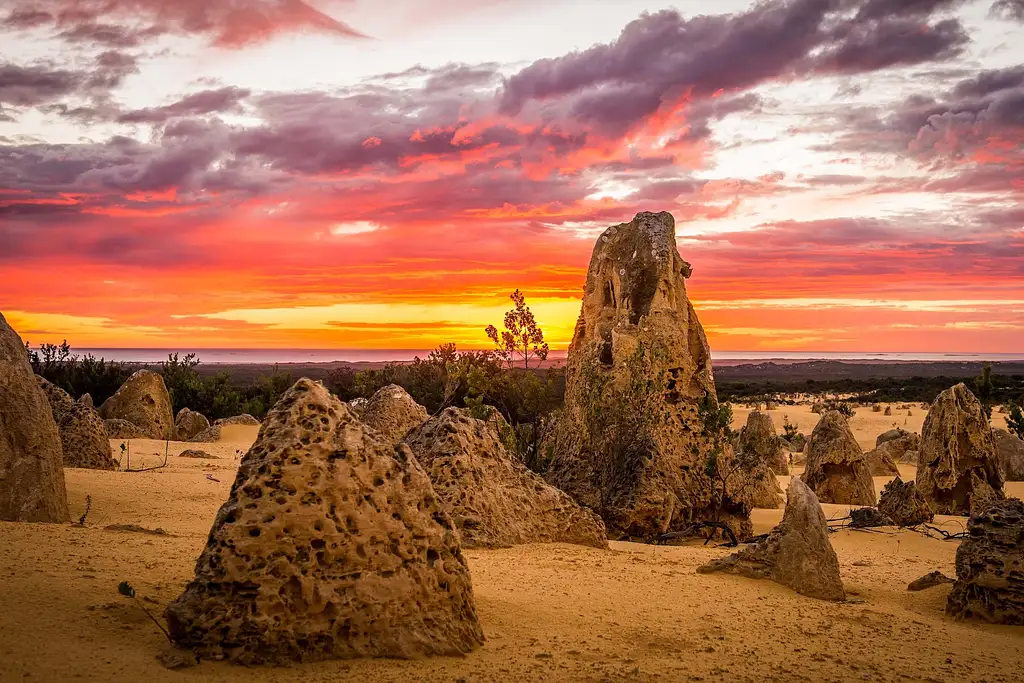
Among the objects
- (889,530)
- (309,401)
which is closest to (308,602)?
(309,401)

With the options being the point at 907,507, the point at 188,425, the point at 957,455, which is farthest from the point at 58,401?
the point at 957,455

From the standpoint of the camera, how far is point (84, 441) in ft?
41.1

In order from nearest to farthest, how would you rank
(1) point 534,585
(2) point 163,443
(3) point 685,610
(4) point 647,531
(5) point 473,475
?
(3) point 685,610 → (1) point 534,585 → (5) point 473,475 → (4) point 647,531 → (2) point 163,443

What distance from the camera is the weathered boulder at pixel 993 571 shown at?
6.95 meters

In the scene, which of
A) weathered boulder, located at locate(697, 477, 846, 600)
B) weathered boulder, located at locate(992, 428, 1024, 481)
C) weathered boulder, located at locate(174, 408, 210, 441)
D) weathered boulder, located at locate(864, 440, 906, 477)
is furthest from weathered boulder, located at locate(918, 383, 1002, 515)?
weathered boulder, located at locate(174, 408, 210, 441)

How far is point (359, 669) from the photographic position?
4570mm

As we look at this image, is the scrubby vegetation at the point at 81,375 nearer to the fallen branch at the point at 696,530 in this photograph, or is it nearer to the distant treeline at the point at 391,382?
the distant treeline at the point at 391,382

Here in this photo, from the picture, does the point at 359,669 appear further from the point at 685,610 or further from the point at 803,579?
the point at 803,579

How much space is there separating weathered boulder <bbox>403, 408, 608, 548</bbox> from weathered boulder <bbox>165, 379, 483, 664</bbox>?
3134 mm

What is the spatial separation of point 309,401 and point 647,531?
7.25m

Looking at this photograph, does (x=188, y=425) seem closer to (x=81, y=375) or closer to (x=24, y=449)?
(x=81, y=375)

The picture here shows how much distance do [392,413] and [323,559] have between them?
487 inches

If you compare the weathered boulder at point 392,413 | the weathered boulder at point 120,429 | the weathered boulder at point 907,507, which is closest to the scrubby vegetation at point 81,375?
the weathered boulder at point 120,429

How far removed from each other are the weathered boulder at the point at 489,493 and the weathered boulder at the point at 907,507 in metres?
5.55
